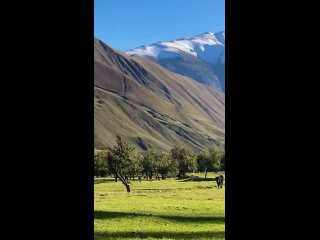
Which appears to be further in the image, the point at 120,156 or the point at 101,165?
the point at 101,165

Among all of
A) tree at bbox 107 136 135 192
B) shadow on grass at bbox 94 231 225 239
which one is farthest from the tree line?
shadow on grass at bbox 94 231 225 239

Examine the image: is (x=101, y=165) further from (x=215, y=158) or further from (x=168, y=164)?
(x=215, y=158)

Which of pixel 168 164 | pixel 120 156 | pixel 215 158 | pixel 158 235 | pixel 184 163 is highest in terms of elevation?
pixel 120 156

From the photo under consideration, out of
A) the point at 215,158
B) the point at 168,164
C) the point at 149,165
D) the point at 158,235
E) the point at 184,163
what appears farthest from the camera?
the point at 184,163

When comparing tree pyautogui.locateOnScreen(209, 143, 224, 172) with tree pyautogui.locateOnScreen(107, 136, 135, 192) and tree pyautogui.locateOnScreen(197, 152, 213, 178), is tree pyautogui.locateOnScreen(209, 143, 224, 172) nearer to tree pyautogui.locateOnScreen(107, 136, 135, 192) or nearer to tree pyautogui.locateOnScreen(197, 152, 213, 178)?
tree pyautogui.locateOnScreen(197, 152, 213, 178)

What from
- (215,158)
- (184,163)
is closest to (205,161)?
(215,158)

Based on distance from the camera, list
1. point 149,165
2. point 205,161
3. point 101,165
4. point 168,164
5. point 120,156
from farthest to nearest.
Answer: point 205,161 < point 149,165 < point 101,165 < point 168,164 < point 120,156

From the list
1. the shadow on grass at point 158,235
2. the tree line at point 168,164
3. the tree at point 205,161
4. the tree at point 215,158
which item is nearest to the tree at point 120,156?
the tree line at point 168,164

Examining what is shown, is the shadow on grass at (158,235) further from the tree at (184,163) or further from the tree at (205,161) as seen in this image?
the tree at (205,161)

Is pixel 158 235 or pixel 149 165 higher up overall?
pixel 158 235
